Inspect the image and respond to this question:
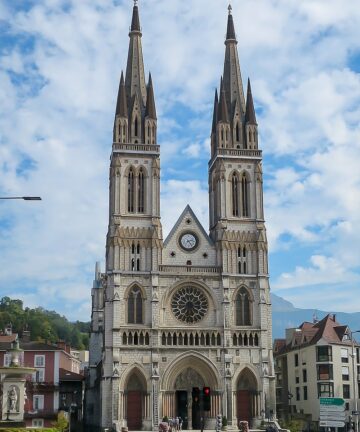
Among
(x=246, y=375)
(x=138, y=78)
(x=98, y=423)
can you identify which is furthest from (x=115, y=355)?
(x=138, y=78)

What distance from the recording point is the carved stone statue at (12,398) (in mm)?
51156

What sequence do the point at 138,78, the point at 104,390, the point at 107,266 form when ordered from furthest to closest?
the point at 138,78 → the point at 107,266 → the point at 104,390

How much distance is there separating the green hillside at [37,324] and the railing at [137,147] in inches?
1916

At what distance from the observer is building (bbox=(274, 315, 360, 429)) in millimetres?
84625

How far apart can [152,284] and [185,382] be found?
35.3ft

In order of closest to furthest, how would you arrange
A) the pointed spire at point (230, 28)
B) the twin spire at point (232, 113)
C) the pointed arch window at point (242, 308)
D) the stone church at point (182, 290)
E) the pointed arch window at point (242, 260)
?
the stone church at point (182, 290)
the pointed arch window at point (242, 308)
the pointed arch window at point (242, 260)
the twin spire at point (232, 113)
the pointed spire at point (230, 28)

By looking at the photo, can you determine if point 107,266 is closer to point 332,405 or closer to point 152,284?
point 152,284

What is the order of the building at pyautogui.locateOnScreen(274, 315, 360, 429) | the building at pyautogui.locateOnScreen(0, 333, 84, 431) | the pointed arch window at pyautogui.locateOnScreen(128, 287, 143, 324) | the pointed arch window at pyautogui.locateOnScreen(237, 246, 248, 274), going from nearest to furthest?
the building at pyautogui.locateOnScreen(0, 333, 84, 431) < the pointed arch window at pyautogui.locateOnScreen(128, 287, 143, 324) < the pointed arch window at pyautogui.locateOnScreen(237, 246, 248, 274) < the building at pyautogui.locateOnScreen(274, 315, 360, 429)

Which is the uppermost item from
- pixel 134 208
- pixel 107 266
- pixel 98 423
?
pixel 134 208

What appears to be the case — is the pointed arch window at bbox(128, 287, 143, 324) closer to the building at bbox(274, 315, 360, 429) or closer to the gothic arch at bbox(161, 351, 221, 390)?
the gothic arch at bbox(161, 351, 221, 390)

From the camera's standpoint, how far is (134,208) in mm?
82312

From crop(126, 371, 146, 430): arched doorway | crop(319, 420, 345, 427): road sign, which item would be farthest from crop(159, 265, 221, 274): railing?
crop(319, 420, 345, 427): road sign

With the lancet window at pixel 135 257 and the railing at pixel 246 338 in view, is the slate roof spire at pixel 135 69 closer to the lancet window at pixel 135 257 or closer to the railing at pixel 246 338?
the lancet window at pixel 135 257

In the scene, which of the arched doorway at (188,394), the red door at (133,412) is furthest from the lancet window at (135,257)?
the red door at (133,412)
